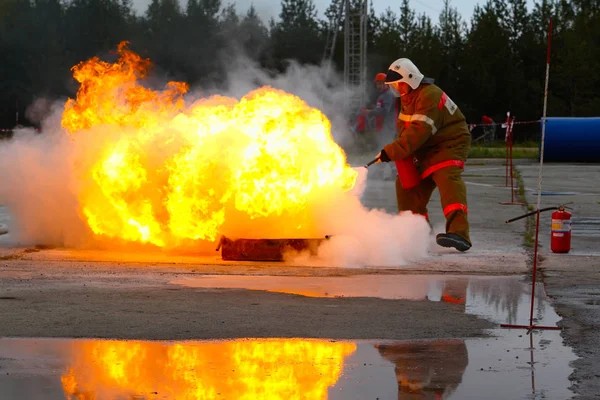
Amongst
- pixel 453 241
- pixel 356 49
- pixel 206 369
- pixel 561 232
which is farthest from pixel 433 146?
pixel 356 49

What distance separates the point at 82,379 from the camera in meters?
5.59

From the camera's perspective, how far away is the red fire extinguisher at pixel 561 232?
1088 cm

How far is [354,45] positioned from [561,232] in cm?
2748

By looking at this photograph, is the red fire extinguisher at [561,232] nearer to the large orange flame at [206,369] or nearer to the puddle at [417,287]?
the puddle at [417,287]

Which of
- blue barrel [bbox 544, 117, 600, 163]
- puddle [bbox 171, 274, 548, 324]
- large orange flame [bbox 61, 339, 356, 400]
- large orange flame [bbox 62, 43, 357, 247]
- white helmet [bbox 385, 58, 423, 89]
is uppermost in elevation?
white helmet [bbox 385, 58, 423, 89]

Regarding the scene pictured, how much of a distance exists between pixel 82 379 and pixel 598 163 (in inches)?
1057

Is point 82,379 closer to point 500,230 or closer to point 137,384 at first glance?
point 137,384

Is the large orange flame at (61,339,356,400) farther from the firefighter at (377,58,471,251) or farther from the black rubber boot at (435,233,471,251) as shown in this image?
the firefighter at (377,58,471,251)

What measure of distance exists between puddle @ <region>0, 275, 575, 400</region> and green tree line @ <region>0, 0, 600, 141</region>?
19820mm

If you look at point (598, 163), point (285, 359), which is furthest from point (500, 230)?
point (598, 163)

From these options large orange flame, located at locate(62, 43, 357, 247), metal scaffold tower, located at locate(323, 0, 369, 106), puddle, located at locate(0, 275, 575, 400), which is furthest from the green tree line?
puddle, located at locate(0, 275, 575, 400)

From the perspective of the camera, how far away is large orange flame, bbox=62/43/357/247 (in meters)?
10.1

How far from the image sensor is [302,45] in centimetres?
3478

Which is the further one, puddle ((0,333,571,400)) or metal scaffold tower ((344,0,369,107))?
metal scaffold tower ((344,0,369,107))
